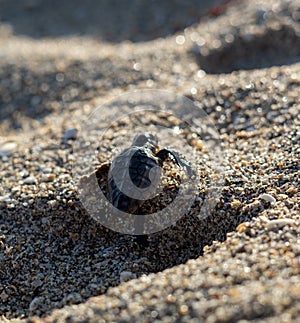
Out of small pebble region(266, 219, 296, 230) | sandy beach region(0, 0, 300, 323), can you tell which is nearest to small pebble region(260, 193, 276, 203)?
sandy beach region(0, 0, 300, 323)

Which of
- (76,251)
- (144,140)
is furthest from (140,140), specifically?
(76,251)

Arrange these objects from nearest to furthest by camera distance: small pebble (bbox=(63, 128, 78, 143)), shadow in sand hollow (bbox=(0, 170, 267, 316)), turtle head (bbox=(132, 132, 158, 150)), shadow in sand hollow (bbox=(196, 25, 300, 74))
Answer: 1. shadow in sand hollow (bbox=(0, 170, 267, 316))
2. turtle head (bbox=(132, 132, 158, 150))
3. small pebble (bbox=(63, 128, 78, 143))
4. shadow in sand hollow (bbox=(196, 25, 300, 74))

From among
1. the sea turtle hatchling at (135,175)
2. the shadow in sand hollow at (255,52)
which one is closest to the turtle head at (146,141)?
the sea turtle hatchling at (135,175)

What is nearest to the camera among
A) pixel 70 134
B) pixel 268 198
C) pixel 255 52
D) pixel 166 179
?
pixel 268 198

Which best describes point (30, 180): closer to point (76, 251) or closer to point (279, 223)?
point (76, 251)

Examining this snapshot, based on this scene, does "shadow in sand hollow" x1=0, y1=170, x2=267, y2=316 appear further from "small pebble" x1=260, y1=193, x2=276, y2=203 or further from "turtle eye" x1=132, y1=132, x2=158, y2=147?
"turtle eye" x1=132, y1=132, x2=158, y2=147

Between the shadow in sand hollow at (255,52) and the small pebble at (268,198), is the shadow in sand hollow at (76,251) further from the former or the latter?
the shadow in sand hollow at (255,52)
